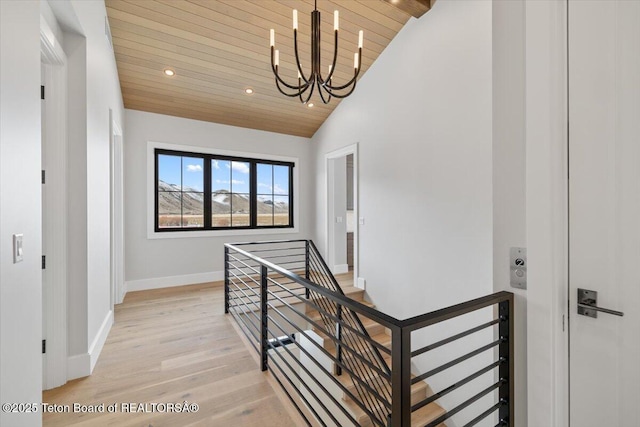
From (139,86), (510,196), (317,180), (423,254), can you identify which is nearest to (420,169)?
(423,254)

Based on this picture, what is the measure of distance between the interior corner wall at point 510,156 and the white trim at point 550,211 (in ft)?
0.18

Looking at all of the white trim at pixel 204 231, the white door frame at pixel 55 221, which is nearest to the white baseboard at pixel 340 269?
the white trim at pixel 204 231

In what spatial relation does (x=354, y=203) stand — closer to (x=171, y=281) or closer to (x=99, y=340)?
(x=171, y=281)

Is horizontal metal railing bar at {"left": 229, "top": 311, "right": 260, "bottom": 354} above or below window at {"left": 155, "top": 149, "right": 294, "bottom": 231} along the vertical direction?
below

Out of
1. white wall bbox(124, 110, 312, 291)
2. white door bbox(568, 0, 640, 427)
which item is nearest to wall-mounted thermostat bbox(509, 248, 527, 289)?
white door bbox(568, 0, 640, 427)

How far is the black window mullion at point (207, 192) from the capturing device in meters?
4.72

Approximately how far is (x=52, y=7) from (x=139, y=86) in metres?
2.11

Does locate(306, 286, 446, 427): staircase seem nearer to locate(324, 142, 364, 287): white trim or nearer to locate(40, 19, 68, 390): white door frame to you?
locate(324, 142, 364, 287): white trim

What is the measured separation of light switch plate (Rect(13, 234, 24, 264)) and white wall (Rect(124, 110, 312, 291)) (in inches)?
133

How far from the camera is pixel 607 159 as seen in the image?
99 centimetres

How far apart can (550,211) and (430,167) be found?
6.99 feet

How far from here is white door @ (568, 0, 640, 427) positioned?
37.5 inches

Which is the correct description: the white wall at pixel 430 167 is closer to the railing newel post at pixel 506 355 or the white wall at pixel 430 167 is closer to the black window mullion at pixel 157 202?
the railing newel post at pixel 506 355

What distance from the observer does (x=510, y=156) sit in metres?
1.17
